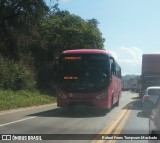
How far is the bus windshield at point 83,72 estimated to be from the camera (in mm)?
23266

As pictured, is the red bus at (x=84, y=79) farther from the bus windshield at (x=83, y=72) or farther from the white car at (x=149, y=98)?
the white car at (x=149, y=98)

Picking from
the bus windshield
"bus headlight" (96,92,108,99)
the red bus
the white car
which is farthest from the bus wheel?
the white car

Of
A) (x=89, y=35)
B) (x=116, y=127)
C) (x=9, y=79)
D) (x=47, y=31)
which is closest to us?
(x=116, y=127)

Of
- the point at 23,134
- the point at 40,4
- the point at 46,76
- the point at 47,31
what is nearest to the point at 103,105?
the point at 23,134

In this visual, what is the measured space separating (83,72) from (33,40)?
29229 mm

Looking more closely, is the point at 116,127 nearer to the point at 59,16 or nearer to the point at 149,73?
the point at 149,73

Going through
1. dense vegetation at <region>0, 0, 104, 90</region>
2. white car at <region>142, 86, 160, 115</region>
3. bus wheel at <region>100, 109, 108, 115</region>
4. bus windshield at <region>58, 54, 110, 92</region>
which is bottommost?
bus wheel at <region>100, 109, 108, 115</region>

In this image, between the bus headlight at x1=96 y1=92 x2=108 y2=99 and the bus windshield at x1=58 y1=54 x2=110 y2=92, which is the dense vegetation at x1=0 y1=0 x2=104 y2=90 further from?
the bus headlight at x1=96 y1=92 x2=108 y2=99

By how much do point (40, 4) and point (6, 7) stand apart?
10.6 ft

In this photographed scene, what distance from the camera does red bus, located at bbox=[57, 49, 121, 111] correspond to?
2322 centimetres

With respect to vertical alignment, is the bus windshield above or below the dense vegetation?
below

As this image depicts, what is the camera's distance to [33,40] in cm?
5206

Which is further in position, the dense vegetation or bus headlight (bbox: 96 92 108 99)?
the dense vegetation

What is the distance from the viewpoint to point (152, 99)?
78.5ft
